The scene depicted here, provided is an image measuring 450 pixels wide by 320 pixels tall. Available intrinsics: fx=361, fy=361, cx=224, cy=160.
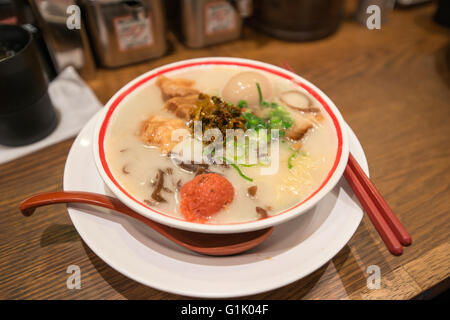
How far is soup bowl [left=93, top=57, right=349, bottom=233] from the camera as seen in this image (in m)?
0.85

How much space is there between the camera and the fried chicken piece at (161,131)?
112cm

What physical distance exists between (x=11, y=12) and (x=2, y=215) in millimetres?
1018

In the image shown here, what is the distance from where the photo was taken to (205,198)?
0.91 m

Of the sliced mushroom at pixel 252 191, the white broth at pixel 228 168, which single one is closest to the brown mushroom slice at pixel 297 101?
the white broth at pixel 228 168

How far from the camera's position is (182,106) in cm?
122

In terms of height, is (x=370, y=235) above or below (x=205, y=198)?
below

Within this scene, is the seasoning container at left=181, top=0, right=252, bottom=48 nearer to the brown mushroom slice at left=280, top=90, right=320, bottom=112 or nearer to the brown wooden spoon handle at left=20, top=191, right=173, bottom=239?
the brown mushroom slice at left=280, top=90, right=320, bottom=112

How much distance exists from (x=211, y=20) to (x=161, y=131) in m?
1.04

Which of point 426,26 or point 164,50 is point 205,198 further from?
point 426,26

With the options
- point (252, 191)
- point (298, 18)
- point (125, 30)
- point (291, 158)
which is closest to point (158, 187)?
point (252, 191)

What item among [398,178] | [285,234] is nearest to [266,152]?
[285,234]

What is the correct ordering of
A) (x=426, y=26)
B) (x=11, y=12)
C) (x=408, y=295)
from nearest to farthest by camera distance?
(x=408, y=295) → (x=11, y=12) → (x=426, y=26)

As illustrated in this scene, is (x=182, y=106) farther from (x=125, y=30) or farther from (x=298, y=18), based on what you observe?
(x=298, y=18)

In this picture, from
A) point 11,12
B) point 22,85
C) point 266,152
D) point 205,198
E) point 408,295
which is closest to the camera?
point 205,198
